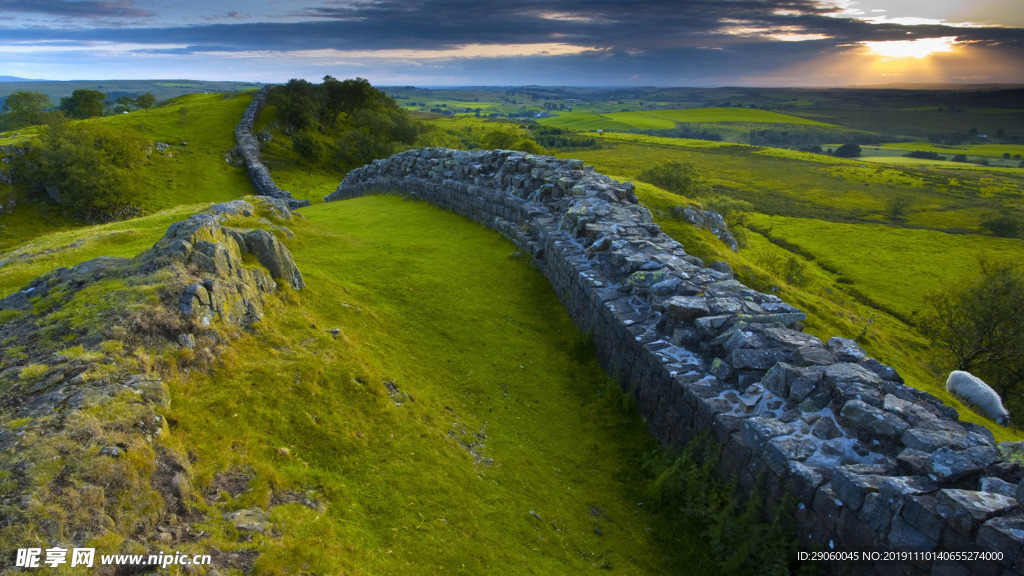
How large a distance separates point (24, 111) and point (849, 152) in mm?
211553

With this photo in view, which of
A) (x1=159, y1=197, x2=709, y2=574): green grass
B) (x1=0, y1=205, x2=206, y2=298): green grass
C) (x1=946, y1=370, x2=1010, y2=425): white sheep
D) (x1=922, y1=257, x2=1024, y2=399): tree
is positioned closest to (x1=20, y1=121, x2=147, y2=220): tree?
(x1=0, y1=205, x2=206, y2=298): green grass

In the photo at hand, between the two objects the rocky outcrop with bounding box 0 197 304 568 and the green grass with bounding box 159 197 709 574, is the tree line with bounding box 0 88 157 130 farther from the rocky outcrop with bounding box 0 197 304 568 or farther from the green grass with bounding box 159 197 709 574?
the green grass with bounding box 159 197 709 574

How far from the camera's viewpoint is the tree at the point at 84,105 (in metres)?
94.1

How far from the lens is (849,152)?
16612 centimetres

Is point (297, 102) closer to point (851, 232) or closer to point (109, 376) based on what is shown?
point (109, 376)

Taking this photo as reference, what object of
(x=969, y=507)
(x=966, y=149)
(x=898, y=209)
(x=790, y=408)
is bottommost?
(x=790, y=408)

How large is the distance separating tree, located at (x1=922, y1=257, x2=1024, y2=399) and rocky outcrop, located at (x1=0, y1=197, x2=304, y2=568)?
37.2 metres

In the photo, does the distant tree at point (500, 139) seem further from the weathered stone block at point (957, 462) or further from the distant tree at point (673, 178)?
the weathered stone block at point (957, 462)

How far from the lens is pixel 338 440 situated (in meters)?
7.01

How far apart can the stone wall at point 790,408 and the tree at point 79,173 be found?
46.2 m

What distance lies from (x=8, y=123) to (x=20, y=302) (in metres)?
121

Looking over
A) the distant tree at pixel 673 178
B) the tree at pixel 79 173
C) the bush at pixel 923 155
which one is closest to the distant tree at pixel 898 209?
the distant tree at pixel 673 178

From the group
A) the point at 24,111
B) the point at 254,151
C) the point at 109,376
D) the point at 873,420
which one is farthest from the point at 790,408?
the point at 24,111

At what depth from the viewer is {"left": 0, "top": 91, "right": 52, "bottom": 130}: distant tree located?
82500 millimetres
